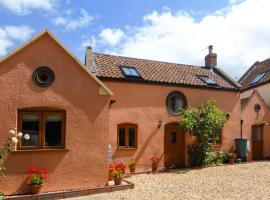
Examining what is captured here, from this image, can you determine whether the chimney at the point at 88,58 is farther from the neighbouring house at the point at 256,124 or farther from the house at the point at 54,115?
the neighbouring house at the point at 256,124

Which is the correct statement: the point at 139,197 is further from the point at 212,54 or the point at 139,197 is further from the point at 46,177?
the point at 212,54

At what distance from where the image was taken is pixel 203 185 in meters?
→ 13.2

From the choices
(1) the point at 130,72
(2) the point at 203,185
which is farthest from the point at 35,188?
(1) the point at 130,72

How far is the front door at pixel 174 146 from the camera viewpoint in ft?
62.5

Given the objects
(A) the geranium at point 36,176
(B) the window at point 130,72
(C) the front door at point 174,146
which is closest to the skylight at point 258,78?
(C) the front door at point 174,146

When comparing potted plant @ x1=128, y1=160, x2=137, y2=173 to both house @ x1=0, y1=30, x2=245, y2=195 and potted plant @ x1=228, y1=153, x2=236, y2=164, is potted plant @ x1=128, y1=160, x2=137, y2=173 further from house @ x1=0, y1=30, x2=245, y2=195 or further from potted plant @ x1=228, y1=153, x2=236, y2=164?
potted plant @ x1=228, y1=153, x2=236, y2=164

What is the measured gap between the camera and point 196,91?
20250 millimetres

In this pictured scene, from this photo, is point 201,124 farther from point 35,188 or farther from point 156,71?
point 35,188

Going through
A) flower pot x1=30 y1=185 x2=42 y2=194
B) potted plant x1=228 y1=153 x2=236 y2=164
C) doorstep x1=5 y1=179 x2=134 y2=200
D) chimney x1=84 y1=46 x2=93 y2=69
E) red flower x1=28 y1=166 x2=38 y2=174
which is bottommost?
doorstep x1=5 y1=179 x2=134 y2=200

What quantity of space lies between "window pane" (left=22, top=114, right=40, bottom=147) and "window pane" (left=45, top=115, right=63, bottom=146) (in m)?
0.37

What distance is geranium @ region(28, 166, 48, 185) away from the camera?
1127 cm

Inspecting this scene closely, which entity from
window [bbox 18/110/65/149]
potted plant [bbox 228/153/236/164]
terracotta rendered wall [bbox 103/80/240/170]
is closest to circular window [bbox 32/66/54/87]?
window [bbox 18/110/65/149]

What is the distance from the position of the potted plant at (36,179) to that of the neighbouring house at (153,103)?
5.83 m

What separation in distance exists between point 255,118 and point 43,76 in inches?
636
